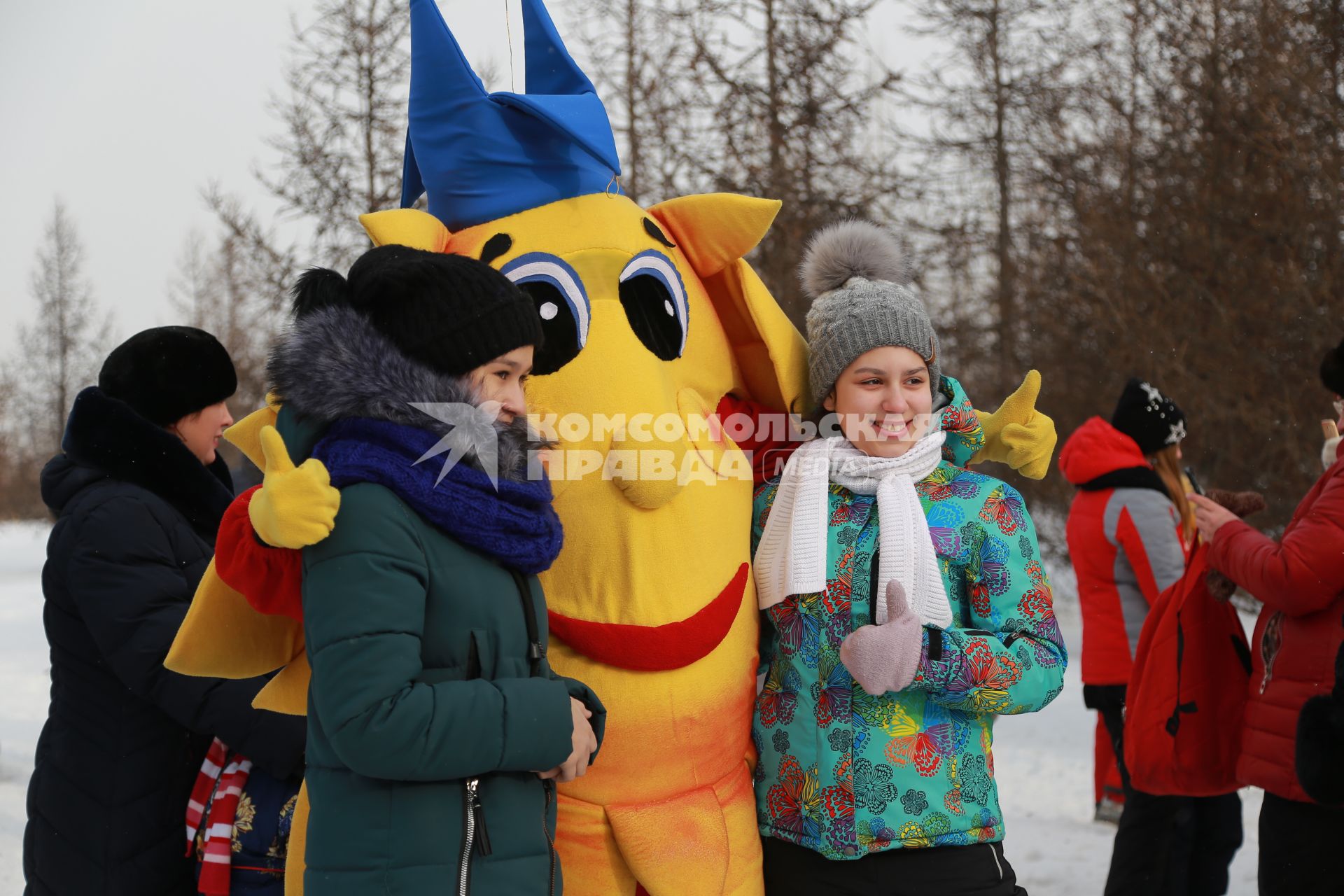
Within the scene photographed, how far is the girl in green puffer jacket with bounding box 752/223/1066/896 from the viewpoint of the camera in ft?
7.60

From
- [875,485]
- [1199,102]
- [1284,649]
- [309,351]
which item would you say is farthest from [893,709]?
[1199,102]

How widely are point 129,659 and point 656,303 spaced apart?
1.47 metres

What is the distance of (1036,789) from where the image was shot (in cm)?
664

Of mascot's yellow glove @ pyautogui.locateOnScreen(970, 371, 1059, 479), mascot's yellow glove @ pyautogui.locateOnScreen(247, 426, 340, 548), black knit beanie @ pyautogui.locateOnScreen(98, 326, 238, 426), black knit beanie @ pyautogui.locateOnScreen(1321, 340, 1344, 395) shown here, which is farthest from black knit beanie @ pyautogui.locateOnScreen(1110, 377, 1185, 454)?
mascot's yellow glove @ pyautogui.locateOnScreen(247, 426, 340, 548)

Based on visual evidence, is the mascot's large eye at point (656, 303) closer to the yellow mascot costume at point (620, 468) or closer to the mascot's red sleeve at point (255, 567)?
the yellow mascot costume at point (620, 468)

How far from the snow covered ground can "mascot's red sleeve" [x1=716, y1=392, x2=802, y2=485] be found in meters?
3.19

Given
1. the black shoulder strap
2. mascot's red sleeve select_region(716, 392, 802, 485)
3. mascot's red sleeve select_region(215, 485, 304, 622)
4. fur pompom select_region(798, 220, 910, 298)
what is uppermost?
fur pompom select_region(798, 220, 910, 298)

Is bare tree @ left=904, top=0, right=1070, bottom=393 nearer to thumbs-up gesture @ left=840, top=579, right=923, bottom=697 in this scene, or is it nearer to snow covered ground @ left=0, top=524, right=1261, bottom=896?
snow covered ground @ left=0, top=524, right=1261, bottom=896

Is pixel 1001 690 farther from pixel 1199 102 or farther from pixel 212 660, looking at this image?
pixel 1199 102

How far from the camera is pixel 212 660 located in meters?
2.21

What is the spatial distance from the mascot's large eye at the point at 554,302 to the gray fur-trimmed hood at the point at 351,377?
0.54 meters

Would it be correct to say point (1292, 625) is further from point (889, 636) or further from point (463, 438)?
point (463, 438)

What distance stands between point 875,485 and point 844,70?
641 centimetres

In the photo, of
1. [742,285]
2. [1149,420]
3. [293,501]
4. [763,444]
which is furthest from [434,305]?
[1149,420]
